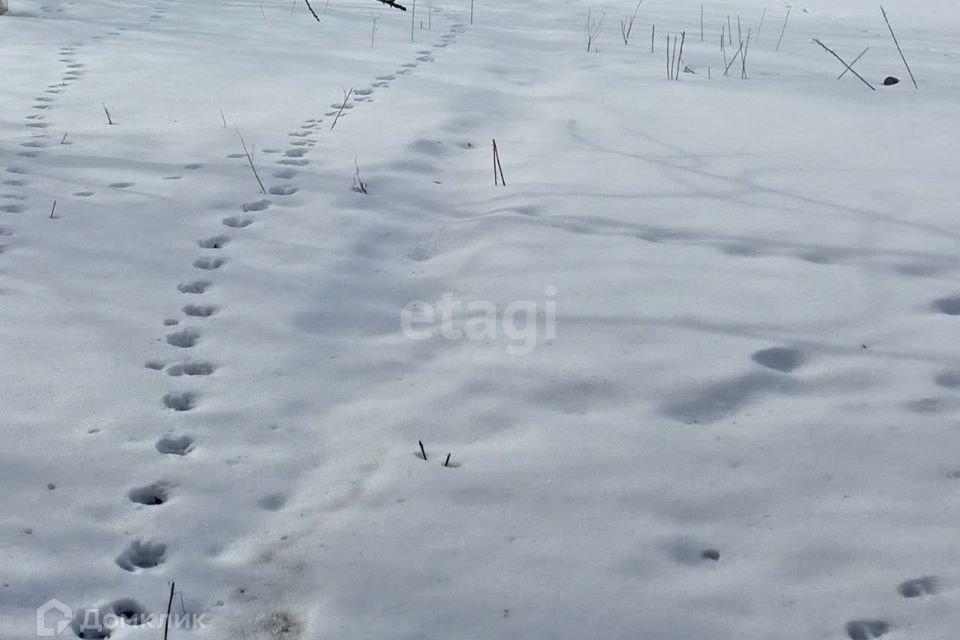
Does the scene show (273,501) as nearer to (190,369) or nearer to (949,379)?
(190,369)

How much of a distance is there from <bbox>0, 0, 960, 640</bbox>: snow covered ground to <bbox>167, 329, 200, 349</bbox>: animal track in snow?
12mm

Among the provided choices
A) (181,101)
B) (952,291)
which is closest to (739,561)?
(952,291)

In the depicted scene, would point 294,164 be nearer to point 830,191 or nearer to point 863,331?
point 830,191

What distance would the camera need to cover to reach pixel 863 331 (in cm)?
274

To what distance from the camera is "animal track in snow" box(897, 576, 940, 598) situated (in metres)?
1.83

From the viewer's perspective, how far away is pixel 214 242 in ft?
11.3

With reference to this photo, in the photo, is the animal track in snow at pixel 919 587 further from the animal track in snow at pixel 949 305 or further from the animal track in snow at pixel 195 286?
the animal track in snow at pixel 195 286

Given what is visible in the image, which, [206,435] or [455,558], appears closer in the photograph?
[455,558]

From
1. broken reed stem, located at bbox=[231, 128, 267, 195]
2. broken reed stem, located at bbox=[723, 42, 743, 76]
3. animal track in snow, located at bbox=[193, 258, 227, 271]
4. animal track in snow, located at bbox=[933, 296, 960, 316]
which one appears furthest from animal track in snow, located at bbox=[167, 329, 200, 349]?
broken reed stem, located at bbox=[723, 42, 743, 76]

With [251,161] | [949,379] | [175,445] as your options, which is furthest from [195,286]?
[949,379]

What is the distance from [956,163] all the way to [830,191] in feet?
2.13

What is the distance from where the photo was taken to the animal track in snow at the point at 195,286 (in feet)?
10.1

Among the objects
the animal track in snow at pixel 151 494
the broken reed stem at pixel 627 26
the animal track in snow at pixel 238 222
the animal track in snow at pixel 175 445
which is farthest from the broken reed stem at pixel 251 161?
the broken reed stem at pixel 627 26

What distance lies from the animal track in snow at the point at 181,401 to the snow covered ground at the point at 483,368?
1 cm
